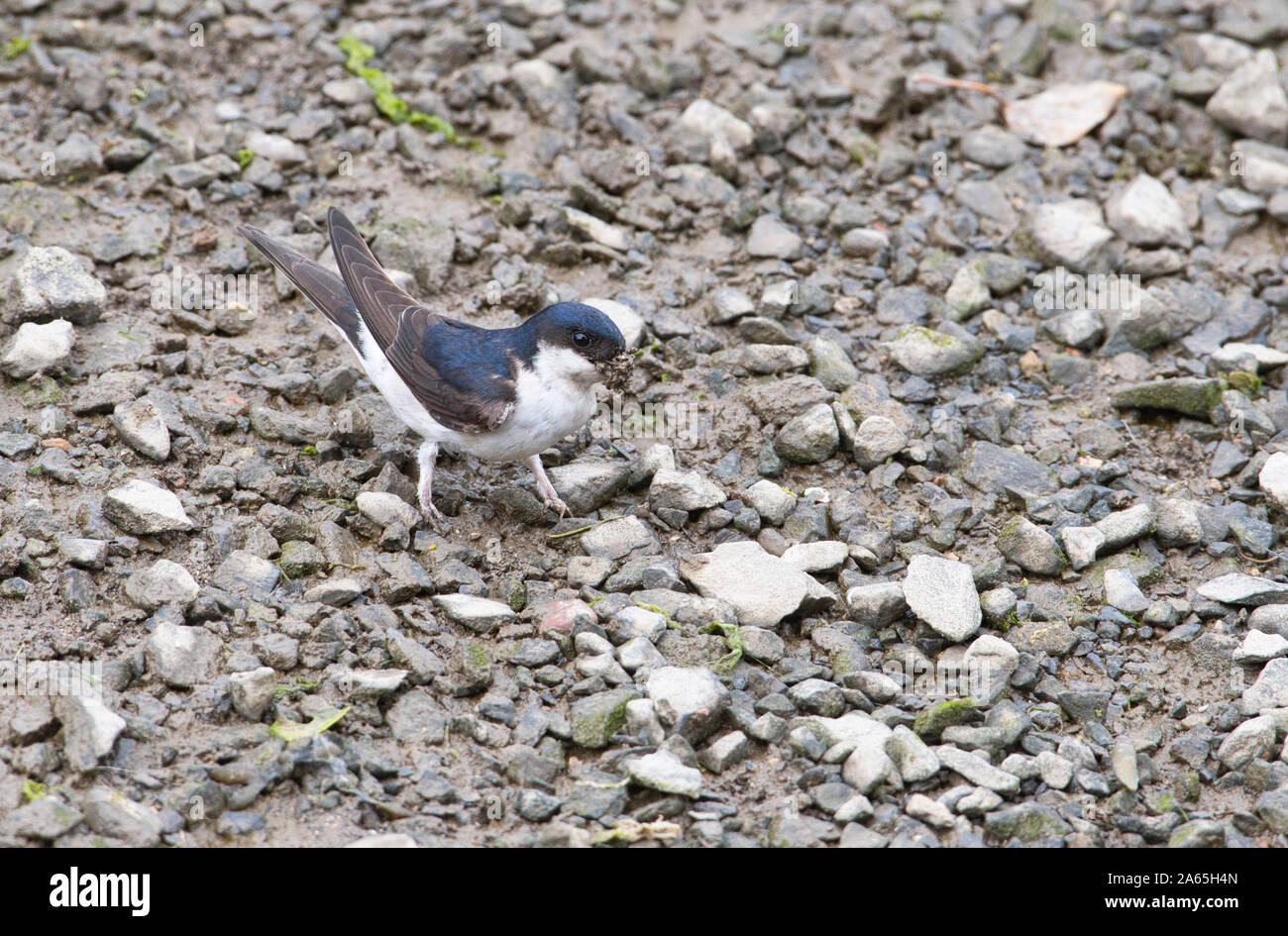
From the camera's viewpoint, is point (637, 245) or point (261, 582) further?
point (637, 245)

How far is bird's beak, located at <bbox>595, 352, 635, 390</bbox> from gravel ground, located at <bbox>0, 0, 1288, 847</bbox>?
0.49 m

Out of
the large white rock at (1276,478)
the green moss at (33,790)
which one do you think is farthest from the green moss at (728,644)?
the large white rock at (1276,478)

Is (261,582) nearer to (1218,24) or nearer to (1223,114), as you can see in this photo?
(1223,114)

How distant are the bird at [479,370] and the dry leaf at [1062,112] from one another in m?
3.80

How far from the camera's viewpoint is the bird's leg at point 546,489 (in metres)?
5.86

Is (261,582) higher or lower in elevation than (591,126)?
lower

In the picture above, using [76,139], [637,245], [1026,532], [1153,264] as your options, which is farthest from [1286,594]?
[76,139]

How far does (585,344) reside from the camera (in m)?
5.67

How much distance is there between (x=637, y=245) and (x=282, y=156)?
215 centimetres

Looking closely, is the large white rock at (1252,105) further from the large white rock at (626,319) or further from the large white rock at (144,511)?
the large white rock at (144,511)

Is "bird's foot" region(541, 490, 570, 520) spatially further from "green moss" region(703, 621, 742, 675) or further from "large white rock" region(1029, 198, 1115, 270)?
"large white rock" region(1029, 198, 1115, 270)

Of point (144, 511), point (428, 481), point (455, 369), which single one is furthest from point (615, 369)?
point (144, 511)

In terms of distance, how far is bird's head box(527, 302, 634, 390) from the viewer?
18.6ft

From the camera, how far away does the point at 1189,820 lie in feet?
14.4
